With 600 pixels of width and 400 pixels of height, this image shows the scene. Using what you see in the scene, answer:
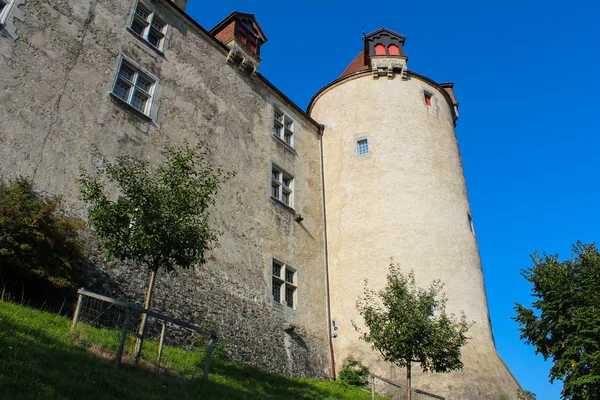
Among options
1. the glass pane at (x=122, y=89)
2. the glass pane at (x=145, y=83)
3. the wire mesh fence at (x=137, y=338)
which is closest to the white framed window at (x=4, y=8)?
the glass pane at (x=122, y=89)

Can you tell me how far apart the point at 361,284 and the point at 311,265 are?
2.08 meters

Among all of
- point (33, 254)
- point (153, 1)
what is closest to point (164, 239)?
point (33, 254)

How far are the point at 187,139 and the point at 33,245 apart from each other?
306 inches

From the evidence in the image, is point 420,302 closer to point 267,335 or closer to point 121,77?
point 267,335

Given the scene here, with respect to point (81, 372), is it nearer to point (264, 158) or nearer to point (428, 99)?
point (264, 158)

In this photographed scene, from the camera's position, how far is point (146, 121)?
1623cm

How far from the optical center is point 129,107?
1583 cm

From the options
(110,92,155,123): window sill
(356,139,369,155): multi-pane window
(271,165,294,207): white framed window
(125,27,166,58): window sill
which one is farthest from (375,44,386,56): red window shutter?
(110,92,155,123): window sill

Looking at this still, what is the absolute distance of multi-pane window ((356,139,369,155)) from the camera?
75.9 ft

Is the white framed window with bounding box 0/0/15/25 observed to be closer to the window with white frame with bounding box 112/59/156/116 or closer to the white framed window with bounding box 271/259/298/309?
the window with white frame with bounding box 112/59/156/116

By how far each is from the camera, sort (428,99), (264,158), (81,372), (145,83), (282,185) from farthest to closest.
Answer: (428,99) → (282,185) → (264,158) → (145,83) → (81,372)

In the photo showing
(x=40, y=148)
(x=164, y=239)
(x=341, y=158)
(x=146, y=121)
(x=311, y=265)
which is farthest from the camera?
(x=341, y=158)

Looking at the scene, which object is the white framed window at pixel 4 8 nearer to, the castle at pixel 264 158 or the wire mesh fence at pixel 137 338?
the castle at pixel 264 158

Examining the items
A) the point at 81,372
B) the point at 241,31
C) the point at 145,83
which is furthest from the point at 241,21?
A: the point at 81,372
